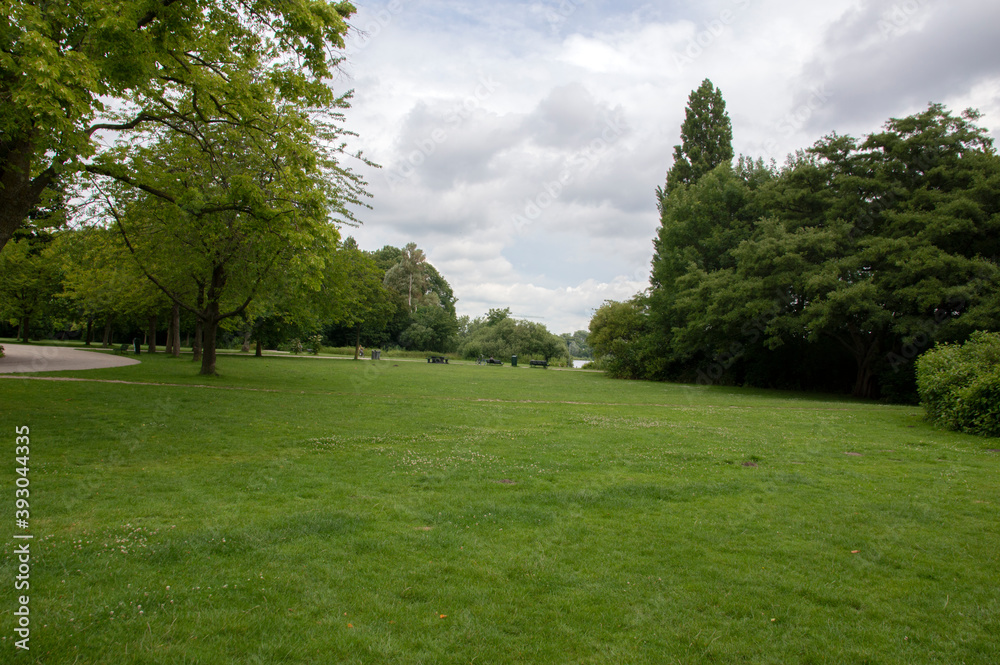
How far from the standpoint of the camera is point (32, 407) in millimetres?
11484

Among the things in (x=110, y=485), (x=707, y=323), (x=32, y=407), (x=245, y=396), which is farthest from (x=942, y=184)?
(x=32, y=407)

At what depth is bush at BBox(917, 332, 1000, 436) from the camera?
43.1ft

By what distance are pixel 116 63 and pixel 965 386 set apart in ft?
65.7

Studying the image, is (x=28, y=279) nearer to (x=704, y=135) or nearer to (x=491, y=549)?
(x=491, y=549)

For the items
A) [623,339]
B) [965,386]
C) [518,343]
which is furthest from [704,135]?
[965,386]

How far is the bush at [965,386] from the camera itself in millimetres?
13148

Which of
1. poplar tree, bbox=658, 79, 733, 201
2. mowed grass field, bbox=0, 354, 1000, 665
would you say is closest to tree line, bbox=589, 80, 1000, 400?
poplar tree, bbox=658, 79, 733, 201

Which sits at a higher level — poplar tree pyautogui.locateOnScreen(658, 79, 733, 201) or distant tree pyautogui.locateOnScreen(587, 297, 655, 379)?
poplar tree pyautogui.locateOnScreen(658, 79, 733, 201)

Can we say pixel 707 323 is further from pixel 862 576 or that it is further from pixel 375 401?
pixel 862 576

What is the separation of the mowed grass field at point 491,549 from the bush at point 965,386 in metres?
3.71

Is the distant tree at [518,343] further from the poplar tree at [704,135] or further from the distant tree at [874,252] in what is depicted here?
the distant tree at [874,252]

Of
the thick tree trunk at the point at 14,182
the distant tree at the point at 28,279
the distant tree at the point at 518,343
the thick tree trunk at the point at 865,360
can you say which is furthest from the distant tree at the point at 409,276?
the thick tree trunk at the point at 14,182

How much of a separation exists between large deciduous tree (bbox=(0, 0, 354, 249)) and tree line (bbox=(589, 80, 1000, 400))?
73.3ft

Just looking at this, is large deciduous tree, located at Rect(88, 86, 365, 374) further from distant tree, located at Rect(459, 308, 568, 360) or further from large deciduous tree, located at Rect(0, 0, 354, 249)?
distant tree, located at Rect(459, 308, 568, 360)
